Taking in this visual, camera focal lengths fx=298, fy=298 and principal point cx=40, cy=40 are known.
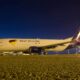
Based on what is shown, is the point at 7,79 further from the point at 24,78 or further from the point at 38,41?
the point at 38,41

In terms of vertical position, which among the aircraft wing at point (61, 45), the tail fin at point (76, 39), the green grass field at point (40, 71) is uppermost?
the tail fin at point (76, 39)

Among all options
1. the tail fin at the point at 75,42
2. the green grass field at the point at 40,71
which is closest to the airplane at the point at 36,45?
the tail fin at the point at 75,42

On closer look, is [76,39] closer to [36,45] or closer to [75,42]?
[75,42]

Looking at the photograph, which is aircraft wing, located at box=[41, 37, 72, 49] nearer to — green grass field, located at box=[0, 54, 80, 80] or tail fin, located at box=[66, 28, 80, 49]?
tail fin, located at box=[66, 28, 80, 49]

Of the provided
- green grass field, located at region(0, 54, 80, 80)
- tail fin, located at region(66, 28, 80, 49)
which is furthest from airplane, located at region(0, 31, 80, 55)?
green grass field, located at region(0, 54, 80, 80)

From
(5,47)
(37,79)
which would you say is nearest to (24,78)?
(37,79)

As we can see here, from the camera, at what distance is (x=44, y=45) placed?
344 feet

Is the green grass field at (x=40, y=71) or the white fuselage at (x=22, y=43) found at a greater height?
the white fuselage at (x=22, y=43)

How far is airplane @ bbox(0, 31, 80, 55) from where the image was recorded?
100375mm

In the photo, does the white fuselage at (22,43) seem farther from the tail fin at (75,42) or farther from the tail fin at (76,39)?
the tail fin at (76,39)

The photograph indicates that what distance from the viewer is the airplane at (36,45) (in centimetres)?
10038

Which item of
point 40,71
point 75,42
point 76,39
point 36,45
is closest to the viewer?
point 40,71

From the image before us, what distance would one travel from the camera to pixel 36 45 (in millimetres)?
104938

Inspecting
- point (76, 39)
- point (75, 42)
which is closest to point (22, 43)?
point (75, 42)
